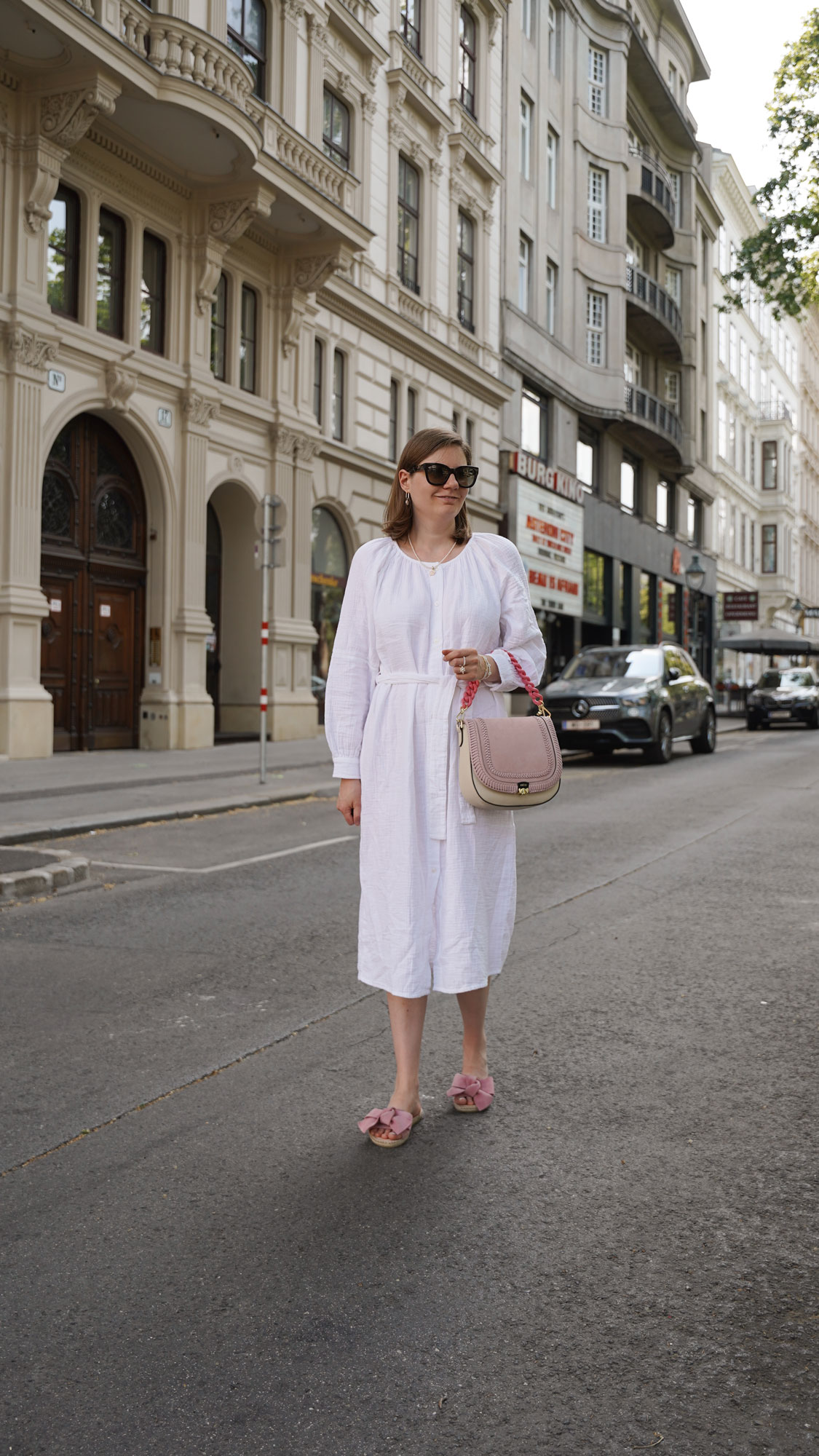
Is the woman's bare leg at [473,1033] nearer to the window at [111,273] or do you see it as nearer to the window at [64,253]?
the window at [64,253]

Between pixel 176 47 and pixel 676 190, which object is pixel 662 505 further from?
pixel 176 47

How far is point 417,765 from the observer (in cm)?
353

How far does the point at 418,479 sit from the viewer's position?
141 inches

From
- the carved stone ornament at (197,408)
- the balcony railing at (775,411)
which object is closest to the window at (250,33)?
the carved stone ornament at (197,408)

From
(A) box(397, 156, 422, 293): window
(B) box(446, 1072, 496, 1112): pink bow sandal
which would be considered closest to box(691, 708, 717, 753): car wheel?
(A) box(397, 156, 422, 293): window

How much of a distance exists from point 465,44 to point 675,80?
19534 mm

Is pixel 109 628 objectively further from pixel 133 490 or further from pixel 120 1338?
pixel 120 1338

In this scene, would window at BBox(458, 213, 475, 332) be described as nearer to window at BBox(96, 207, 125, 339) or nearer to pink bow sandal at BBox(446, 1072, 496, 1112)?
window at BBox(96, 207, 125, 339)

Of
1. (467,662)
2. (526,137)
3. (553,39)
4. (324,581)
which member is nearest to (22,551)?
(324,581)

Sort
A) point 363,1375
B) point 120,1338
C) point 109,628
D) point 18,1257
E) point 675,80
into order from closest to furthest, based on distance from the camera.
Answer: point 363,1375, point 120,1338, point 18,1257, point 109,628, point 675,80

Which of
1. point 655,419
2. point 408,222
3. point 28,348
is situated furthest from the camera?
point 655,419

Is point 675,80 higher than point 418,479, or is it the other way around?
point 675,80

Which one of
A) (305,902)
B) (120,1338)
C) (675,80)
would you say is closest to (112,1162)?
(120,1338)

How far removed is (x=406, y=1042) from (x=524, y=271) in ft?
105
